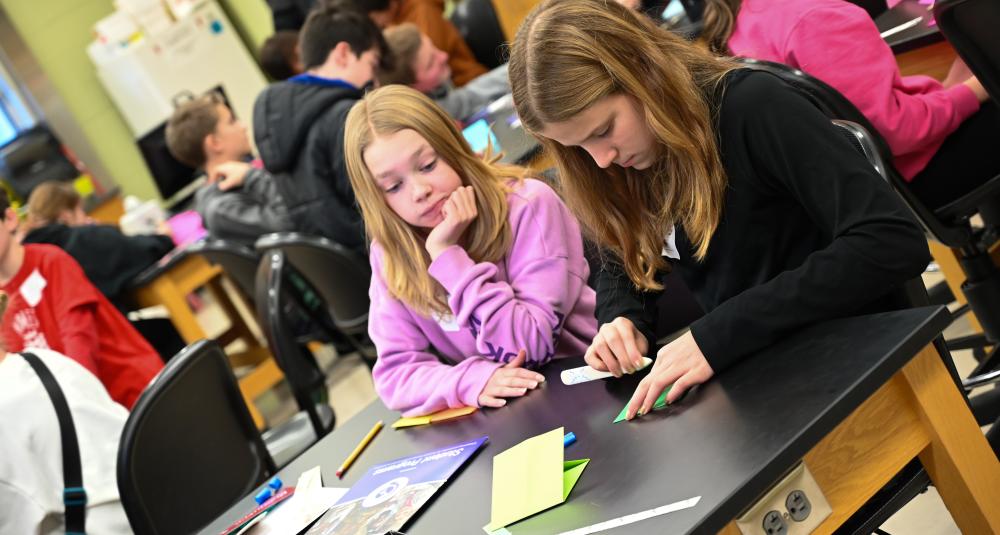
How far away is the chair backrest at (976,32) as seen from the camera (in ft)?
5.20

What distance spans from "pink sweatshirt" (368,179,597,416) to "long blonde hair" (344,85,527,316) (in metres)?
0.03

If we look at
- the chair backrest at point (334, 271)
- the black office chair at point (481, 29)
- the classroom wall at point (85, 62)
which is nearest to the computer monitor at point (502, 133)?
the chair backrest at point (334, 271)

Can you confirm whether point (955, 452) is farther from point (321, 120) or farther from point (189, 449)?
point (321, 120)

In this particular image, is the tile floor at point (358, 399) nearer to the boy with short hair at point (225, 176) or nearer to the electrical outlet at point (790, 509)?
the boy with short hair at point (225, 176)

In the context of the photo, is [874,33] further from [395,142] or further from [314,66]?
[314,66]

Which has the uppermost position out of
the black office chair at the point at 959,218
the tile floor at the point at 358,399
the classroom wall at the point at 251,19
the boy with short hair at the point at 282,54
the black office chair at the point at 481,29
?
the classroom wall at the point at 251,19

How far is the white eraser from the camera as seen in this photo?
1479 mm

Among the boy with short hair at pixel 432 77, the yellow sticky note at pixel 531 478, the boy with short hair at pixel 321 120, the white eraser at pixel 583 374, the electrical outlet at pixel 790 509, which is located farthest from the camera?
the boy with short hair at pixel 432 77

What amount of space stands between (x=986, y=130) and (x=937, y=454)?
982 mm

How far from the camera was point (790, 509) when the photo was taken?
43.6 inches

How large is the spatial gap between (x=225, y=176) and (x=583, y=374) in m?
3.30

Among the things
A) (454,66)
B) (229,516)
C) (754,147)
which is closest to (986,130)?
(754,147)

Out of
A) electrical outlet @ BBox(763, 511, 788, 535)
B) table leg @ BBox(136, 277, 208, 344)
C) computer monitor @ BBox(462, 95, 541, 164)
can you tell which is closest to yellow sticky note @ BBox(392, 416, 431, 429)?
electrical outlet @ BBox(763, 511, 788, 535)

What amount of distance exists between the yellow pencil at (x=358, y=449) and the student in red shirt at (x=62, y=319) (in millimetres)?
1705
